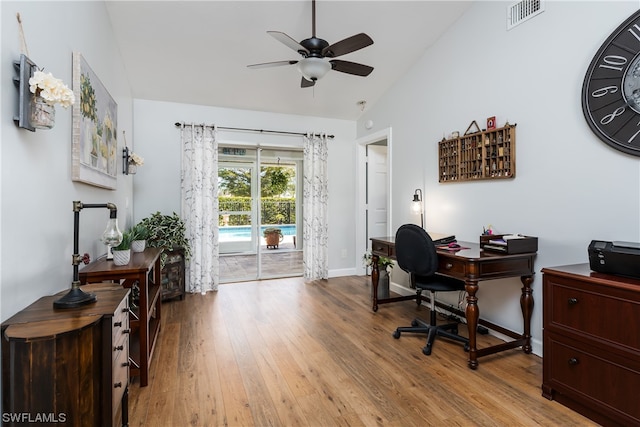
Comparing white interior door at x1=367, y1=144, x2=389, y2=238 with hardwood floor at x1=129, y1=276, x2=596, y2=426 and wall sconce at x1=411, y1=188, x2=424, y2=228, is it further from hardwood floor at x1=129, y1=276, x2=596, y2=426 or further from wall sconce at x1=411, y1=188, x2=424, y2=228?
hardwood floor at x1=129, y1=276, x2=596, y2=426

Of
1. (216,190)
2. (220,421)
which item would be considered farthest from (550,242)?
(216,190)

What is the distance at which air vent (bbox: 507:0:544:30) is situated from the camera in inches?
101

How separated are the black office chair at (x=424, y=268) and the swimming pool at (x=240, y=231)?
3.30 meters

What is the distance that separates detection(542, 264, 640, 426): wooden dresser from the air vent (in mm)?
2006

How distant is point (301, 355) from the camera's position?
2.61m

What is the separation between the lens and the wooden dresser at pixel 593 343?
1.65 meters

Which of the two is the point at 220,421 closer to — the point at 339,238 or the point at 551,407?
the point at 551,407

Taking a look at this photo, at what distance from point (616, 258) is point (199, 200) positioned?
4.21 meters

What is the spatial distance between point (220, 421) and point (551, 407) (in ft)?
6.33

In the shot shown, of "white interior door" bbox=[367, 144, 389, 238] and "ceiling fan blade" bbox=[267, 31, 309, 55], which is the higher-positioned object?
"ceiling fan blade" bbox=[267, 31, 309, 55]

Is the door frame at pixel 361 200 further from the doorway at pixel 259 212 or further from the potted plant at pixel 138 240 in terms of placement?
the potted plant at pixel 138 240

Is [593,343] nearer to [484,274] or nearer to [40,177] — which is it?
[484,274]

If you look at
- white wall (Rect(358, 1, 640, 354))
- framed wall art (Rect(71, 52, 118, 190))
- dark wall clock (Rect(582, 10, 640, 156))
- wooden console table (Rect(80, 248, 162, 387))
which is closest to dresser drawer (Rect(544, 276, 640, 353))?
white wall (Rect(358, 1, 640, 354))

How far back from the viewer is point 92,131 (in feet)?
7.41
